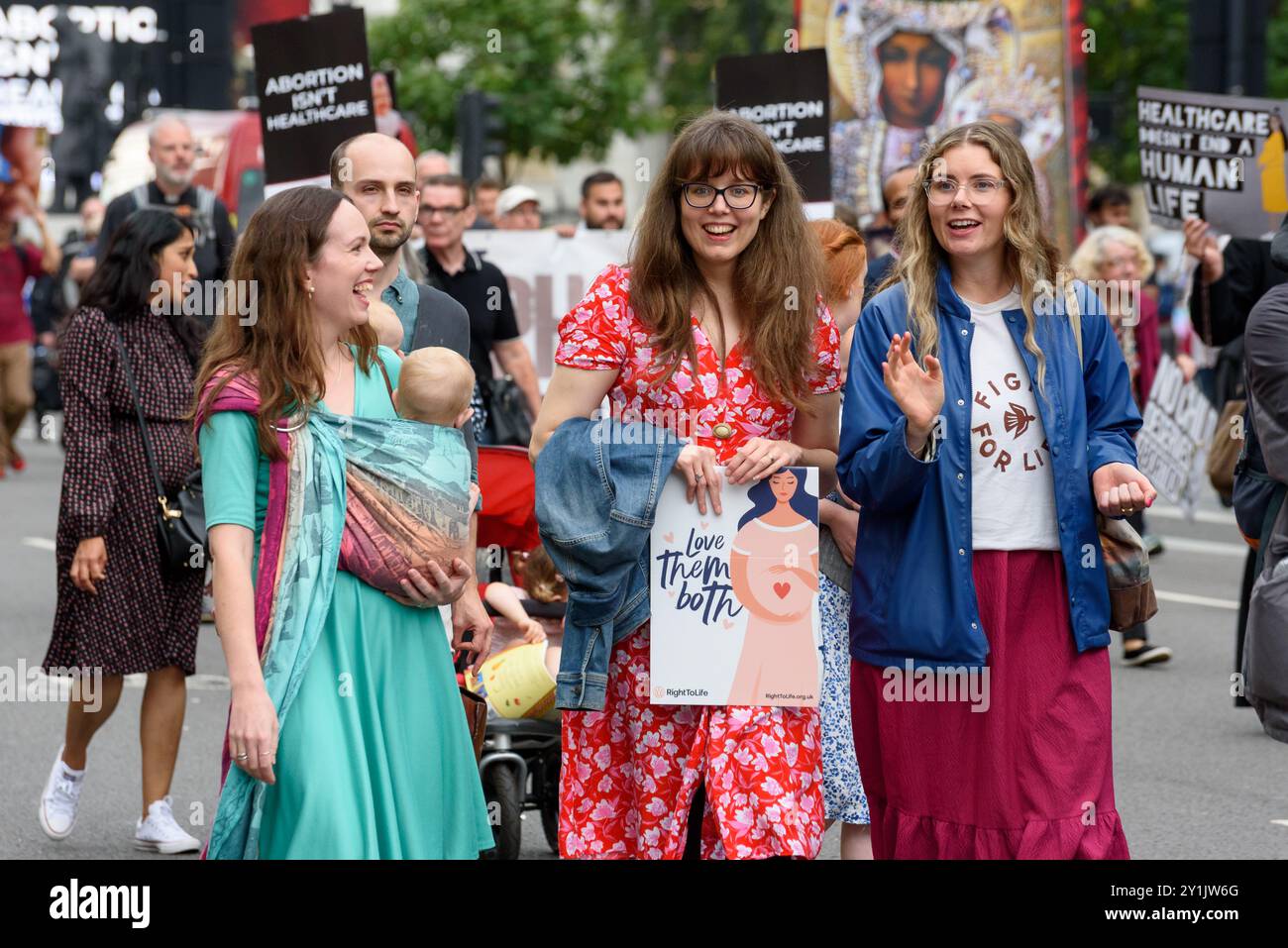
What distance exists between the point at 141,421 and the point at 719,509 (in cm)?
299

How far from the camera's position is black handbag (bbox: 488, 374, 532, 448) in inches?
340

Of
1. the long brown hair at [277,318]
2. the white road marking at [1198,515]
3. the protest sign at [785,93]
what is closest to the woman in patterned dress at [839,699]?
the long brown hair at [277,318]

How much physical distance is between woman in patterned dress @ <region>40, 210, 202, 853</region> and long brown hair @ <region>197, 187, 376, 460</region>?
2560 millimetres

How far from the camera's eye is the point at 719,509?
4.47m

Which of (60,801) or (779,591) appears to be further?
(60,801)

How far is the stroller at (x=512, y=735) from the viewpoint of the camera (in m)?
6.29

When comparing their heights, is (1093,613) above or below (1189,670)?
above

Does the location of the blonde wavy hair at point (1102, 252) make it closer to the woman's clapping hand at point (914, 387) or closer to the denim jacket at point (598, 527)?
the woman's clapping hand at point (914, 387)

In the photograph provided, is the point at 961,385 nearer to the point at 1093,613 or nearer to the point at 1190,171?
the point at 1093,613

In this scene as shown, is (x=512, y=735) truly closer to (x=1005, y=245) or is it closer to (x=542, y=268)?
(x=1005, y=245)

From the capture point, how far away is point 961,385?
455 cm

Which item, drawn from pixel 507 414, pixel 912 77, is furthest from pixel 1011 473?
pixel 912 77
